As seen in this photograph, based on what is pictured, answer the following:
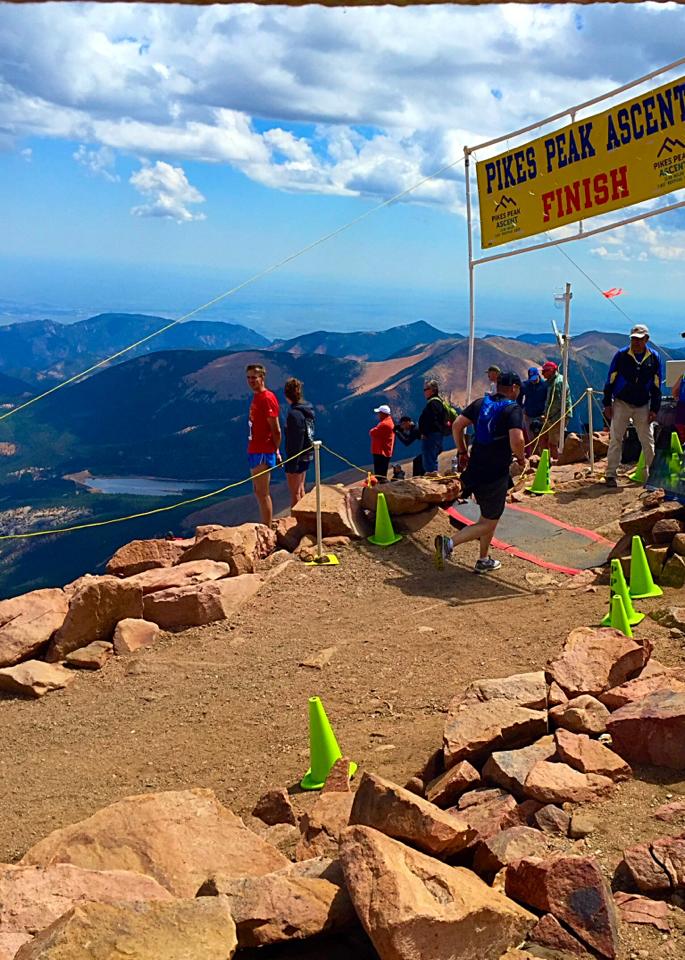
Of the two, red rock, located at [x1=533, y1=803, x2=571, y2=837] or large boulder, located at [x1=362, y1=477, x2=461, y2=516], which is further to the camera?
large boulder, located at [x1=362, y1=477, x2=461, y2=516]

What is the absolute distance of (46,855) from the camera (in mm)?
4684

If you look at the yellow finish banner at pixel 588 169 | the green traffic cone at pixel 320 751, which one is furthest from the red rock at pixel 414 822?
the yellow finish banner at pixel 588 169

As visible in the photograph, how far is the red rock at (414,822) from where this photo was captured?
397cm

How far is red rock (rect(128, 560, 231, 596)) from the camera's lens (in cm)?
956

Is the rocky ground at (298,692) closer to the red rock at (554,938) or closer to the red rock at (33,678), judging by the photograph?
the red rock at (33,678)

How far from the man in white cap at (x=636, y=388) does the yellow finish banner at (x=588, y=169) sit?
1954 millimetres

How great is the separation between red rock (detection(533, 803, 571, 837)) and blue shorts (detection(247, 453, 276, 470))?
6.98 m

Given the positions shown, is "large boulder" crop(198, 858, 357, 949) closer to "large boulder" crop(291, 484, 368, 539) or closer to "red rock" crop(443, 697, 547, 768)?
"red rock" crop(443, 697, 547, 768)

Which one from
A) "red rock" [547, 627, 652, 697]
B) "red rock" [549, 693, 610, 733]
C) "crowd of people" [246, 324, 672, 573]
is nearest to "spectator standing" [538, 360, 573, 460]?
"crowd of people" [246, 324, 672, 573]

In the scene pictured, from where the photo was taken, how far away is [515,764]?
4844mm

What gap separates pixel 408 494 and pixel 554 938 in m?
7.93

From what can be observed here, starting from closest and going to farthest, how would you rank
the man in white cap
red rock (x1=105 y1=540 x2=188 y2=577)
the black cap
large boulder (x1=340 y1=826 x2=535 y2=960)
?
1. large boulder (x1=340 y1=826 x2=535 y2=960)
2. the black cap
3. red rock (x1=105 y1=540 x2=188 y2=577)
4. the man in white cap

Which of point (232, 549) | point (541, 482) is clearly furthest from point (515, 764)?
point (541, 482)

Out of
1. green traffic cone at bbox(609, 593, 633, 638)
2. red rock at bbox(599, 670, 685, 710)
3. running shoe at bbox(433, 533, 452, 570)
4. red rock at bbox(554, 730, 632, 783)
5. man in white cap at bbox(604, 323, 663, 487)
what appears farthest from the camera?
man in white cap at bbox(604, 323, 663, 487)
